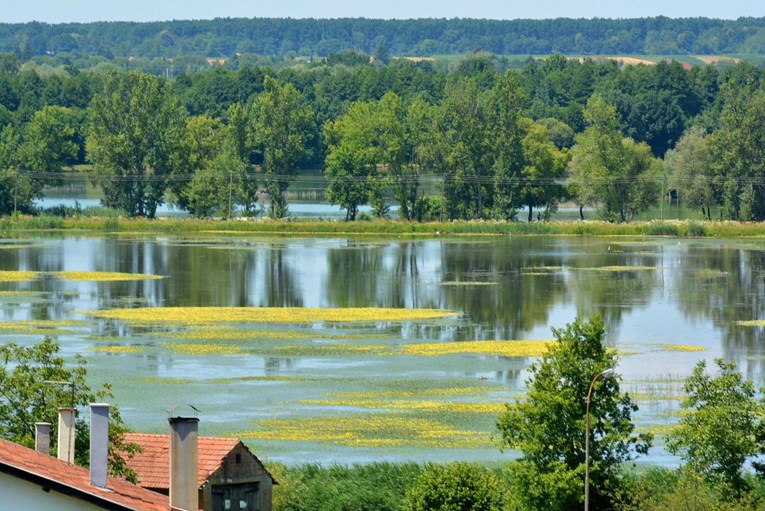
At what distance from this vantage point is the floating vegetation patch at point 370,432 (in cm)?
3048

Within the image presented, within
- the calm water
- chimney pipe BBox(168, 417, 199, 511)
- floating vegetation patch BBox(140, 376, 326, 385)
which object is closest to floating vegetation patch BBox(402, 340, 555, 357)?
the calm water

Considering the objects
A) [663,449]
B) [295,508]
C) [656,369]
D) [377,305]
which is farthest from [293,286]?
[295,508]

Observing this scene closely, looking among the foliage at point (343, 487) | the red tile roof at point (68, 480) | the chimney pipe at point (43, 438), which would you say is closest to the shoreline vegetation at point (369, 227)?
the foliage at point (343, 487)

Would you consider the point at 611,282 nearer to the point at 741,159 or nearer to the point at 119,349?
the point at 119,349

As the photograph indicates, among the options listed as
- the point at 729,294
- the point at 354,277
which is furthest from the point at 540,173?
the point at 729,294

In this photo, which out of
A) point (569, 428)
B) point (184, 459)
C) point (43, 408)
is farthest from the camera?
point (569, 428)

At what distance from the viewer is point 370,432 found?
3158 cm

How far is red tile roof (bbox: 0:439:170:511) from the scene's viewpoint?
12.0 m

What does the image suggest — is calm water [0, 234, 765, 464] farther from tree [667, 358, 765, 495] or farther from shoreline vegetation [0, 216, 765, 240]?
shoreline vegetation [0, 216, 765, 240]

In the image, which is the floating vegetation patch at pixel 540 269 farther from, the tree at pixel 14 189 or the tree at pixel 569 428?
the tree at pixel 569 428

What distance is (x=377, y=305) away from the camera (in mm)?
57312

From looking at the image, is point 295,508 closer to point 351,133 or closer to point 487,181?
point 487,181

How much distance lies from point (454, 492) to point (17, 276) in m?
46.3

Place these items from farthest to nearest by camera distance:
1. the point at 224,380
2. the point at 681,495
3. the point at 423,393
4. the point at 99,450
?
the point at 224,380 < the point at 423,393 < the point at 681,495 < the point at 99,450
